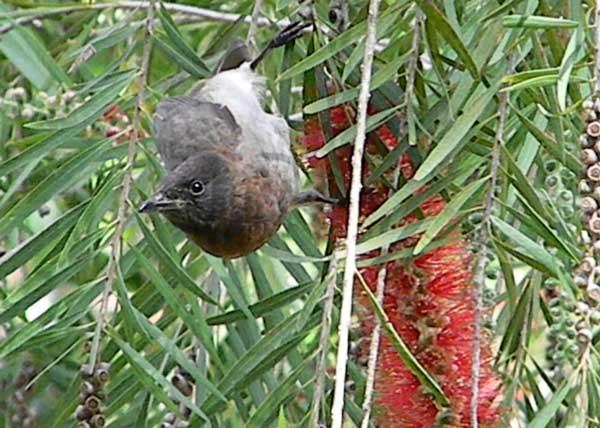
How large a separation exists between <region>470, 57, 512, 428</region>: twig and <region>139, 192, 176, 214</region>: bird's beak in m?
0.56

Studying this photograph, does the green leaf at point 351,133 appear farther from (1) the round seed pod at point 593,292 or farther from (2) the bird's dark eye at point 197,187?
(2) the bird's dark eye at point 197,187

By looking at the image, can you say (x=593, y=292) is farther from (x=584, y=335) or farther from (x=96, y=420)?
(x=96, y=420)

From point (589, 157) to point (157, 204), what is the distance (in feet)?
2.81

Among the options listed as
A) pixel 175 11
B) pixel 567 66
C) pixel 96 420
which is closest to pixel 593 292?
pixel 567 66

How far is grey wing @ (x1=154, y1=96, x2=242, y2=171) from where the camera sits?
2.09m

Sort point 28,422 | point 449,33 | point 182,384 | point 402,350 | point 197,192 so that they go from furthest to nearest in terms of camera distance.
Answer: point 28,422
point 197,192
point 182,384
point 449,33
point 402,350

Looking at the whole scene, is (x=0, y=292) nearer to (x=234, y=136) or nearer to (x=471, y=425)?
(x=234, y=136)

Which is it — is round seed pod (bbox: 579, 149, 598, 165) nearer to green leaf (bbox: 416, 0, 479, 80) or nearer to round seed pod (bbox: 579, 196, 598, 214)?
round seed pod (bbox: 579, 196, 598, 214)

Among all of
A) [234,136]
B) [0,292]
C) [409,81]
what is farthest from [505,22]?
[0,292]

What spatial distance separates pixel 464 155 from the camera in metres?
1.48

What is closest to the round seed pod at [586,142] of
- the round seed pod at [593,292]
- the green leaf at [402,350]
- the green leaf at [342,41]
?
the round seed pod at [593,292]

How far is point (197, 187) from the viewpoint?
1979mm

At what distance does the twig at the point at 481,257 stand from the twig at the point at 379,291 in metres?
0.09

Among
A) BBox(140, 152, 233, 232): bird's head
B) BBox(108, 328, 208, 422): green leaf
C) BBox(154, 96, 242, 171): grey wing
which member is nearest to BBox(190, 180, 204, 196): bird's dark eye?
BBox(140, 152, 233, 232): bird's head
